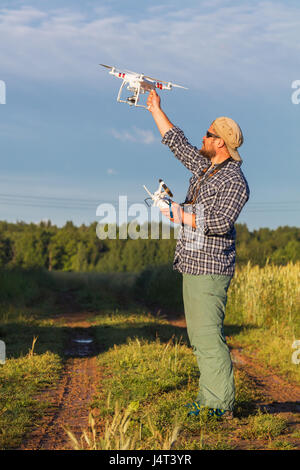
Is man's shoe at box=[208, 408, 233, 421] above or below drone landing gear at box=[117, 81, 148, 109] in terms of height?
below

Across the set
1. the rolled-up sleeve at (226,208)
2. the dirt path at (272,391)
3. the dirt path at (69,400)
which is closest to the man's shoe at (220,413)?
the dirt path at (272,391)

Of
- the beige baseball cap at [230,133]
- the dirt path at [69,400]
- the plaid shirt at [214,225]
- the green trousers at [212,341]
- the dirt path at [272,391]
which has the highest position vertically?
the beige baseball cap at [230,133]

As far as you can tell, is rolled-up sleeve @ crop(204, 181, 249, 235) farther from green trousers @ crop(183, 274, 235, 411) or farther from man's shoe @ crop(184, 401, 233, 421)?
man's shoe @ crop(184, 401, 233, 421)

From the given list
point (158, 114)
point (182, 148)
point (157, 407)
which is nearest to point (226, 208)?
point (182, 148)

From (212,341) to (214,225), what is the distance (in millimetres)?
895

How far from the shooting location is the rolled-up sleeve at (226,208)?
4.08 metres

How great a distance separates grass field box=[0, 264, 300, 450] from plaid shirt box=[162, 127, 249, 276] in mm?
1163

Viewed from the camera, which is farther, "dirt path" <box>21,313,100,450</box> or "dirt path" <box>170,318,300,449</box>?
"dirt path" <box>170,318,300,449</box>

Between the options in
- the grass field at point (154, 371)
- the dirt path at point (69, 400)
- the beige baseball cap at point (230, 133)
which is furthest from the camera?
the beige baseball cap at point (230, 133)

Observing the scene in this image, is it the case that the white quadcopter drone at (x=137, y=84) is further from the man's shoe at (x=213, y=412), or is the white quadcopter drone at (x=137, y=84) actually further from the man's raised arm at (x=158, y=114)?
the man's shoe at (x=213, y=412)

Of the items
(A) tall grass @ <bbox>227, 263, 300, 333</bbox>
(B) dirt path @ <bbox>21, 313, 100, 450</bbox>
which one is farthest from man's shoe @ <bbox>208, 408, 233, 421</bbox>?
(A) tall grass @ <bbox>227, 263, 300, 333</bbox>

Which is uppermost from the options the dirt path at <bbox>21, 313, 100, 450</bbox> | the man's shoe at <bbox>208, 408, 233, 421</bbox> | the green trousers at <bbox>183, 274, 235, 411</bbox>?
the green trousers at <bbox>183, 274, 235, 411</bbox>

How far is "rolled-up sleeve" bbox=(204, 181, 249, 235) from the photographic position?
13.4 feet

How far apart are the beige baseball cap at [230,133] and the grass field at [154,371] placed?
82.6 inches
